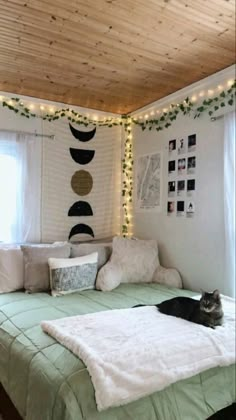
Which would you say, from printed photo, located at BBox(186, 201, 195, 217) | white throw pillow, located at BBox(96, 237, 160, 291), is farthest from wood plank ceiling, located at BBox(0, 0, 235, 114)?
white throw pillow, located at BBox(96, 237, 160, 291)

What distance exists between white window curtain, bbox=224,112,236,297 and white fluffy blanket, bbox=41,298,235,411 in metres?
0.48

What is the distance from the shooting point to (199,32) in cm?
180

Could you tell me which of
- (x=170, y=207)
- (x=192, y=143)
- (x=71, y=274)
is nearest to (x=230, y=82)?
(x=192, y=143)

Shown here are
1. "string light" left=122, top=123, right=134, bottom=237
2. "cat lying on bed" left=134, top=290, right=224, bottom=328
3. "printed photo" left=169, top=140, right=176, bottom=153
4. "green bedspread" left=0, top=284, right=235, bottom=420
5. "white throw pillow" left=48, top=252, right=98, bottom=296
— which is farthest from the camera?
"string light" left=122, top=123, right=134, bottom=237

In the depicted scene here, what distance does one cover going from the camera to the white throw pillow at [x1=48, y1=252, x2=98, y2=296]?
222 centimetres

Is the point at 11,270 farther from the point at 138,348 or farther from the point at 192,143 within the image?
the point at 192,143

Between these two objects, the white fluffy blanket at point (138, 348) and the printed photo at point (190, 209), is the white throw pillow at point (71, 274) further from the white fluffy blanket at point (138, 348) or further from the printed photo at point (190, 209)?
the printed photo at point (190, 209)

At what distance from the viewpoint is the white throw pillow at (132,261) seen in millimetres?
2543

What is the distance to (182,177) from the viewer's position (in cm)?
259

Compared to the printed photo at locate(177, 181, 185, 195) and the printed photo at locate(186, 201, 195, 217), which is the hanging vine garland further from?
the printed photo at locate(186, 201, 195, 217)

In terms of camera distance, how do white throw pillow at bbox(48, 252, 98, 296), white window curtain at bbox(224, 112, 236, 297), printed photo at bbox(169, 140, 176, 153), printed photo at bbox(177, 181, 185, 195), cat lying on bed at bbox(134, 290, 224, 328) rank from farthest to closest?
printed photo at bbox(169, 140, 176, 153)
printed photo at bbox(177, 181, 185, 195)
white throw pillow at bbox(48, 252, 98, 296)
white window curtain at bbox(224, 112, 236, 297)
cat lying on bed at bbox(134, 290, 224, 328)

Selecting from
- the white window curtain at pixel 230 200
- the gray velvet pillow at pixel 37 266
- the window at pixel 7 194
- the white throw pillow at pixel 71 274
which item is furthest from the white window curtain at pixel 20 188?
the white window curtain at pixel 230 200

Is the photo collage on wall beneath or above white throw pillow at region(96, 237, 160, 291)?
above

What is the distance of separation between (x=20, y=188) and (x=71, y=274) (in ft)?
3.11
